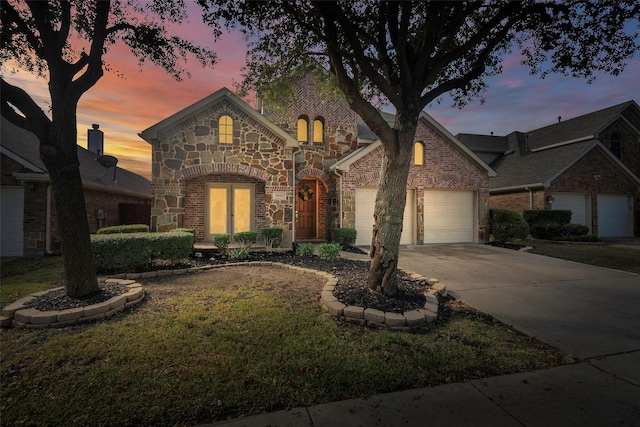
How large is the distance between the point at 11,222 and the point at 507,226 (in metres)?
19.9

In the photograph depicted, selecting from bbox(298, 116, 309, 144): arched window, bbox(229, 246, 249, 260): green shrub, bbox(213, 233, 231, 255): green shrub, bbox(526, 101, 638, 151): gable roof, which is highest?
bbox(526, 101, 638, 151): gable roof

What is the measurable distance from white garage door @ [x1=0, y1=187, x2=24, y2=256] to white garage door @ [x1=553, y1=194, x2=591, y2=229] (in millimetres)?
25046

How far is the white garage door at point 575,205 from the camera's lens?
1658 centimetres

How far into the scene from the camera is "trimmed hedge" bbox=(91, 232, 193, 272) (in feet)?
22.1

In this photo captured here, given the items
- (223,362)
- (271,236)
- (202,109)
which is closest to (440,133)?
(271,236)

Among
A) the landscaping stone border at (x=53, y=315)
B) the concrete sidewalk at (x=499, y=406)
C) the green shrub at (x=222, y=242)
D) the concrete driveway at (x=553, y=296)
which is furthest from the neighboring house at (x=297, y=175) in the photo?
the concrete sidewalk at (x=499, y=406)

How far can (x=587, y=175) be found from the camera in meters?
16.8

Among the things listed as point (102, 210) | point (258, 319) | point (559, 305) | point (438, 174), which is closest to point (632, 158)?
point (438, 174)

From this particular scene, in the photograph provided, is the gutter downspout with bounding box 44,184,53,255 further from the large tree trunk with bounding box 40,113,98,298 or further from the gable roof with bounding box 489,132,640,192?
the gable roof with bounding box 489,132,640,192

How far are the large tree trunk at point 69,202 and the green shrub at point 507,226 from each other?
1473cm

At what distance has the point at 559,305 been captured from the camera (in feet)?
16.8

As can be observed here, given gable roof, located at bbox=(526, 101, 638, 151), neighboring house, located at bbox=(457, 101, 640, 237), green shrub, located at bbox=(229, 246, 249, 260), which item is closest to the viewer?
green shrub, located at bbox=(229, 246, 249, 260)

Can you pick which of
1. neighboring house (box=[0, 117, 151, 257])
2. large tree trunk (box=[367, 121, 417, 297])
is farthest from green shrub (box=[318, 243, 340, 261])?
neighboring house (box=[0, 117, 151, 257])

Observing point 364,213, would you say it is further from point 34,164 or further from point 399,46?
point 34,164
